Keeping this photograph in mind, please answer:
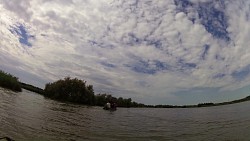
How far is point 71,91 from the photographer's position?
8700 centimetres

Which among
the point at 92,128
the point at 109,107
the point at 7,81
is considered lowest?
the point at 92,128

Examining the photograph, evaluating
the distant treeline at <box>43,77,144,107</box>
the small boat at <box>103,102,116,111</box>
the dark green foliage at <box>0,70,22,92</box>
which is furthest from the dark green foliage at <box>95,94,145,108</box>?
the dark green foliage at <box>0,70,22,92</box>

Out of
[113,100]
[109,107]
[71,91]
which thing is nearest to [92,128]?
[109,107]

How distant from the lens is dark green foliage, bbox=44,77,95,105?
86.5 m

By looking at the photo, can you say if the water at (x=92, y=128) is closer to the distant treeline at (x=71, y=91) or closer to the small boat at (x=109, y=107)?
the small boat at (x=109, y=107)

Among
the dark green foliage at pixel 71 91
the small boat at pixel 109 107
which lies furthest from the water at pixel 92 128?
the dark green foliage at pixel 71 91

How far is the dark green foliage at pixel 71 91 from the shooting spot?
284 ft

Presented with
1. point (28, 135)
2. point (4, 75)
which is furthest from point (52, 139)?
point (4, 75)

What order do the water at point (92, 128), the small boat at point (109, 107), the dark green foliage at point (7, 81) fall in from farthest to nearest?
the small boat at point (109, 107)
the dark green foliage at point (7, 81)
the water at point (92, 128)

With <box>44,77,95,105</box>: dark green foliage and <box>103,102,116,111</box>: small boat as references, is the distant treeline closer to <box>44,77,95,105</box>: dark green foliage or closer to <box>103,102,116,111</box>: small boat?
<box>44,77,95,105</box>: dark green foliage

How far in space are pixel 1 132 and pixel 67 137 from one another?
4.05m

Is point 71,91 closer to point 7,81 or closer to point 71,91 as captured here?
point 71,91

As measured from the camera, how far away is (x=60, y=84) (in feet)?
289

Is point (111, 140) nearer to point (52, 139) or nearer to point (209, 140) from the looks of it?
point (52, 139)
